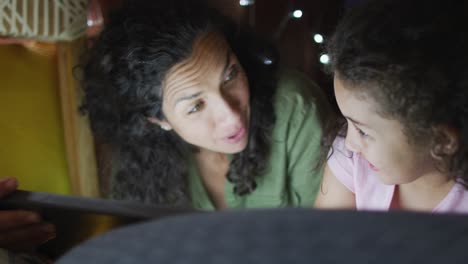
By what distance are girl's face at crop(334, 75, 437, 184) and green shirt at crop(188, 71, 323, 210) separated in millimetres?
95

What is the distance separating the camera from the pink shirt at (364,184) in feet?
2.19

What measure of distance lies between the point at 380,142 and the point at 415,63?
0.35 feet

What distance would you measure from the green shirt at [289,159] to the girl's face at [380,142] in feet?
0.31

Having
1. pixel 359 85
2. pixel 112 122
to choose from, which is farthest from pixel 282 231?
pixel 112 122

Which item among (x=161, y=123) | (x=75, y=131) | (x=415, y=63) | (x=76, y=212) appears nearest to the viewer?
(x=415, y=63)

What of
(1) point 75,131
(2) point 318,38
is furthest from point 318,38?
(1) point 75,131

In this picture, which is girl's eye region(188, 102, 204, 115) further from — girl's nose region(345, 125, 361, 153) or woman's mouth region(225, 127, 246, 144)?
girl's nose region(345, 125, 361, 153)

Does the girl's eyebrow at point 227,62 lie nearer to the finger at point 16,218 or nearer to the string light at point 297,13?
the string light at point 297,13

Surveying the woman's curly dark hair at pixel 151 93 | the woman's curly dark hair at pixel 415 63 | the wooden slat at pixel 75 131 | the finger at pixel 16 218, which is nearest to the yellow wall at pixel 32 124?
the wooden slat at pixel 75 131

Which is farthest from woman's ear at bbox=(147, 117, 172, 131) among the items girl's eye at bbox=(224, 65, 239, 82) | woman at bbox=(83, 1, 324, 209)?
girl's eye at bbox=(224, 65, 239, 82)

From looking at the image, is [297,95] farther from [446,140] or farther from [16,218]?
[16,218]

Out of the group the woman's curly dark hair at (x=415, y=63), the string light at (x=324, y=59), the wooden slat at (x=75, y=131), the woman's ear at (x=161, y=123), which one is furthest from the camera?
the wooden slat at (x=75, y=131)

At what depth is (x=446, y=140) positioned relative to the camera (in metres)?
0.60

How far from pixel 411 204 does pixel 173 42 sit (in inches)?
15.6
